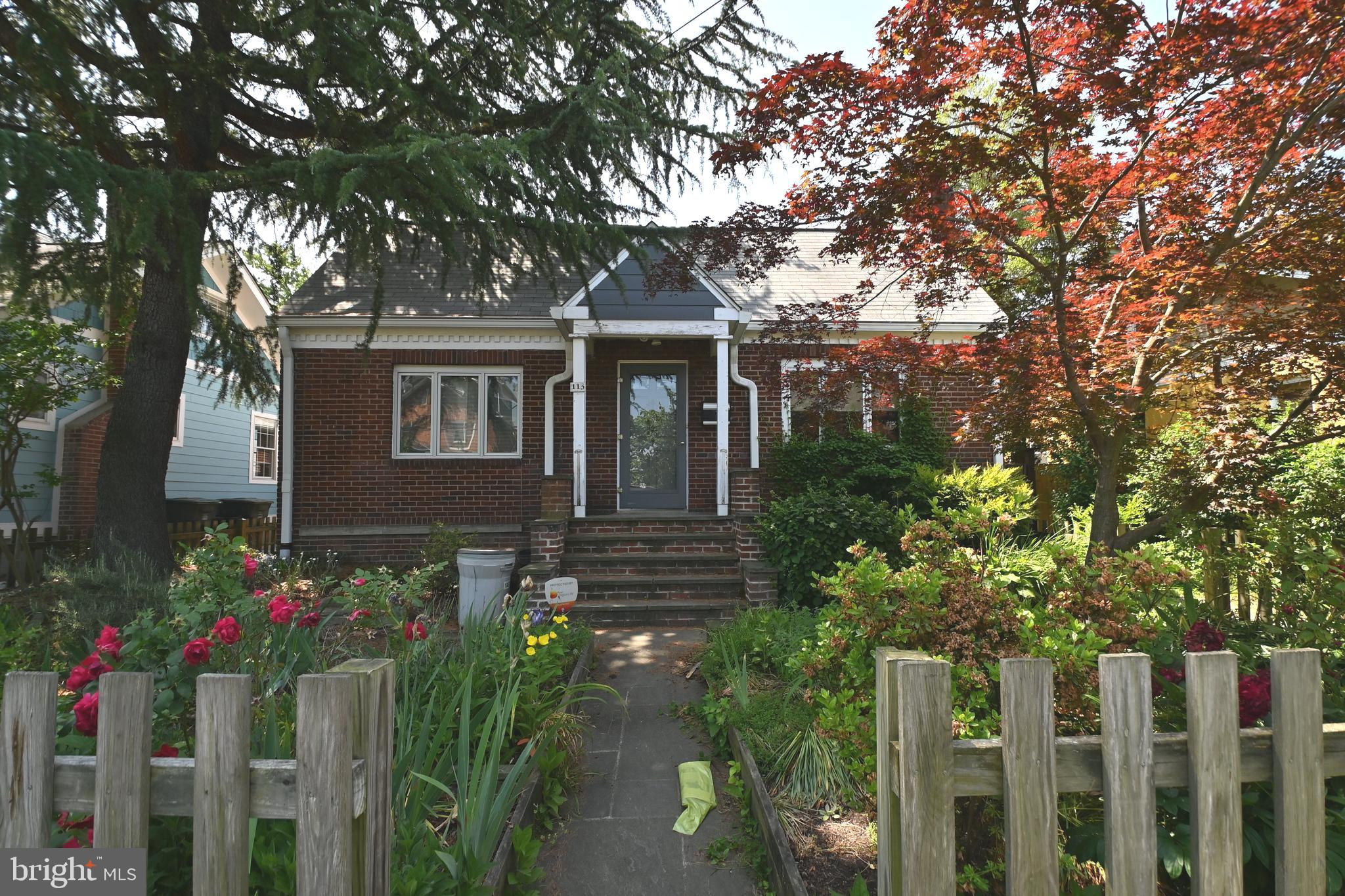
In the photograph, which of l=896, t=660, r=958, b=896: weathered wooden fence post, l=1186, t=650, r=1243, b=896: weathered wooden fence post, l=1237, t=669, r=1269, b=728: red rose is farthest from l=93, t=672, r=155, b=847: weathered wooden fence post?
l=1237, t=669, r=1269, b=728: red rose

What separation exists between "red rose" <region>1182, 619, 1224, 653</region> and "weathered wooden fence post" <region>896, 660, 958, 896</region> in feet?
5.64

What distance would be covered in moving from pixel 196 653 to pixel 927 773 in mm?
2315

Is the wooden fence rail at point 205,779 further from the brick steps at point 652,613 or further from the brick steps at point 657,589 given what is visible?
the brick steps at point 657,589

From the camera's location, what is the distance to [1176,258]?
4113 millimetres

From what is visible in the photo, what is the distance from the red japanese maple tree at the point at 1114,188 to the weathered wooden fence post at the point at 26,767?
431 centimetres

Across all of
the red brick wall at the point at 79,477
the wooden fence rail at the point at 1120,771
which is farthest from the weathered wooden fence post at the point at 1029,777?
the red brick wall at the point at 79,477

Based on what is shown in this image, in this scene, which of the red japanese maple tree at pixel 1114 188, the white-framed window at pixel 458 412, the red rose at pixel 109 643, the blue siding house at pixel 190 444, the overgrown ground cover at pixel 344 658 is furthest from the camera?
the blue siding house at pixel 190 444

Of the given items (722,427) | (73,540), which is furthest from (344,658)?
(73,540)

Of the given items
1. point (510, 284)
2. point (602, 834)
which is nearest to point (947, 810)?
point (602, 834)

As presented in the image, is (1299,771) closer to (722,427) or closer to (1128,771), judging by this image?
(1128,771)

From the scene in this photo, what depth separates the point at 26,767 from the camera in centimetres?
150

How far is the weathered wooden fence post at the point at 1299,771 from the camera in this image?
162cm

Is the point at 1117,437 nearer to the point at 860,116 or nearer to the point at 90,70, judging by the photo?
the point at 860,116

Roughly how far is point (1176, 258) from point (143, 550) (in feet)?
29.0
